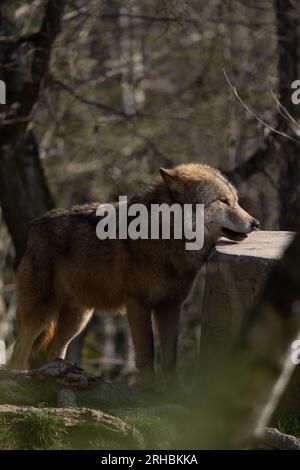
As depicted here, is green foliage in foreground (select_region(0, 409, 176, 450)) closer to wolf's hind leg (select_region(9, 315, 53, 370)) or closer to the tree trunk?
wolf's hind leg (select_region(9, 315, 53, 370))

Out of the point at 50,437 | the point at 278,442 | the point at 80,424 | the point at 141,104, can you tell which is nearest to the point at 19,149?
the point at 141,104

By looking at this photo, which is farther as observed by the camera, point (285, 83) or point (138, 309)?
point (285, 83)

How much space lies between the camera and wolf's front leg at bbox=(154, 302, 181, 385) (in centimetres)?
853

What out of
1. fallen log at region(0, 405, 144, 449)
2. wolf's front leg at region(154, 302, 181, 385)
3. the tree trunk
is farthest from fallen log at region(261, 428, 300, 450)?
the tree trunk

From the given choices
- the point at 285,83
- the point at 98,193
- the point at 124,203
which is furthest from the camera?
the point at 98,193

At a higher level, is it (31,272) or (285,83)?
(285,83)

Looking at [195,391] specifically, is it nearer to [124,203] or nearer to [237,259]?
Answer: [237,259]

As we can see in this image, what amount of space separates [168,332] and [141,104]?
1129 cm

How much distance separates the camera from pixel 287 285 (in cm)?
244

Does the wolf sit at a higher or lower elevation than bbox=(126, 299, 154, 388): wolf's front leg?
higher

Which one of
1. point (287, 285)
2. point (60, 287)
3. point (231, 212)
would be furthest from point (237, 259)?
point (287, 285)

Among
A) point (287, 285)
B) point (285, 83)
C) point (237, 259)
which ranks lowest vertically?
point (237, 259)

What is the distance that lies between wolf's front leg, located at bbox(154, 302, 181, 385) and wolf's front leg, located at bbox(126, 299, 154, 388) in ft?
0.75

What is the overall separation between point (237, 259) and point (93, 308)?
206 centimetres
